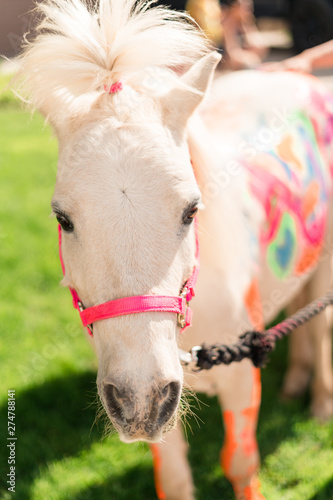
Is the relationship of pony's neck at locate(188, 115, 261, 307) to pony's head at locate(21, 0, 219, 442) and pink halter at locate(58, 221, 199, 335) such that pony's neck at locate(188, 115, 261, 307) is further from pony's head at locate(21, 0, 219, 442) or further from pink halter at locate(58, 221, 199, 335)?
pink halter at locate(58, 221, 199, 335)

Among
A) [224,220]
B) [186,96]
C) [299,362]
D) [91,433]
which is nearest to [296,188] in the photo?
[224,220]

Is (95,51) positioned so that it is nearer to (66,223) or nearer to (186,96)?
(186,96)

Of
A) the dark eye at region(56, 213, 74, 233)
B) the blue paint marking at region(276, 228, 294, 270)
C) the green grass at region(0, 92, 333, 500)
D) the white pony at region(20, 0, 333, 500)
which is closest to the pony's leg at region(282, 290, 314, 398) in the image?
the green grass at region(0, 92, 333, 500)

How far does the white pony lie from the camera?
136 centimetres

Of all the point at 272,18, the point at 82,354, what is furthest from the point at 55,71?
the point at 272,18

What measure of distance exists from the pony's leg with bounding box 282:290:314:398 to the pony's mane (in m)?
2.10

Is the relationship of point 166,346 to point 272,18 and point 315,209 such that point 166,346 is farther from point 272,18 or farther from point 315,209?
point 272,18

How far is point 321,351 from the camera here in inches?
118

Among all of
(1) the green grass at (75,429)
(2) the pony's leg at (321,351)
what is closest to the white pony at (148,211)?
(1) the green grass at (75,429)

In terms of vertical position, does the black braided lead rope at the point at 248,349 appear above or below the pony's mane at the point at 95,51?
below

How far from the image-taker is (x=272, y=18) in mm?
10773

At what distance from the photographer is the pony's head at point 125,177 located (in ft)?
4.42

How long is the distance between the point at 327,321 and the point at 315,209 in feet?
2.38

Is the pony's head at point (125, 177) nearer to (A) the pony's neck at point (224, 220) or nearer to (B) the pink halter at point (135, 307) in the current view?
(B) the pink halter at point (135, 307)
